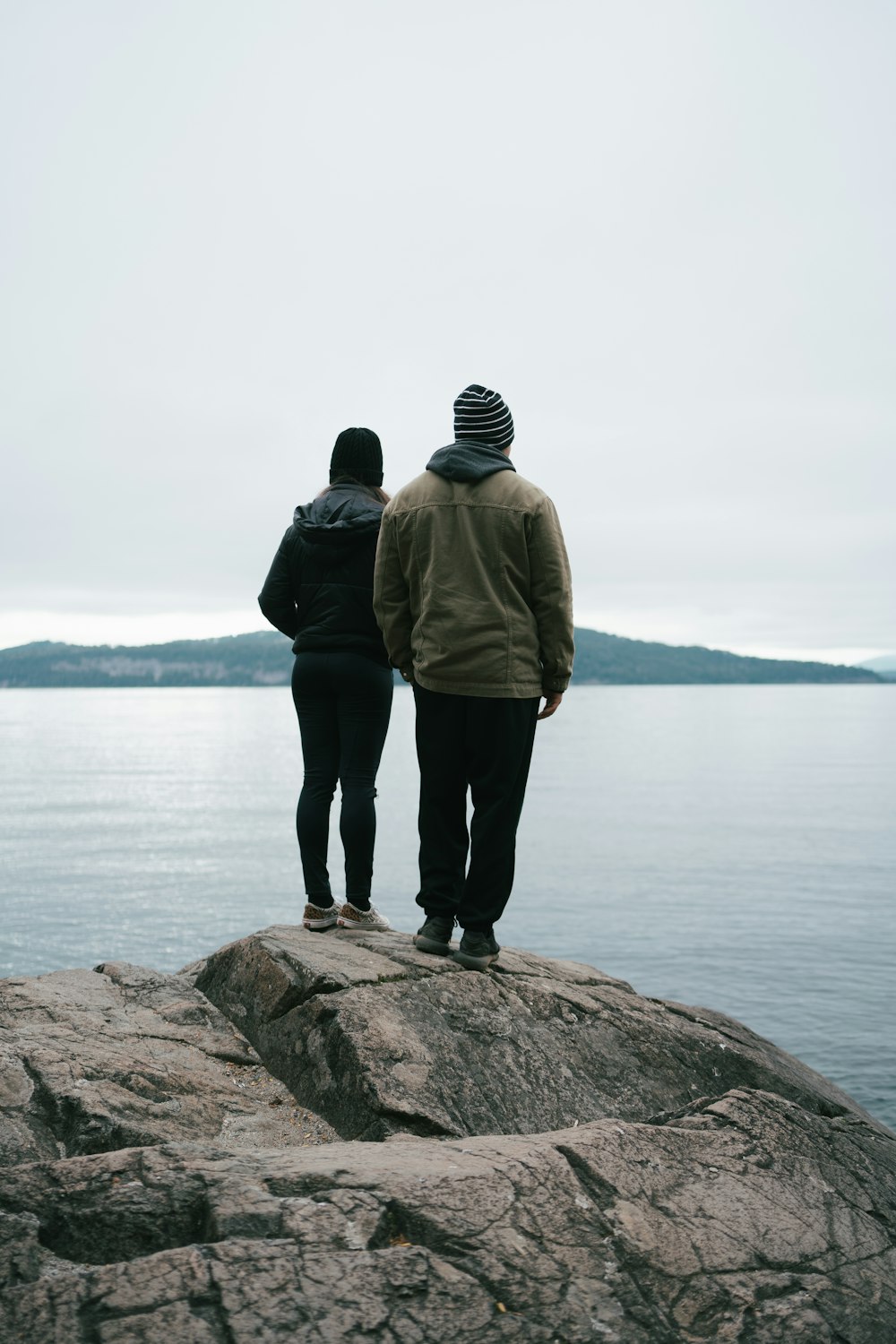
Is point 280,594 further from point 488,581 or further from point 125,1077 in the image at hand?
point 125,1077

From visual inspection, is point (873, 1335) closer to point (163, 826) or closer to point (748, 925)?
point (748, 925)

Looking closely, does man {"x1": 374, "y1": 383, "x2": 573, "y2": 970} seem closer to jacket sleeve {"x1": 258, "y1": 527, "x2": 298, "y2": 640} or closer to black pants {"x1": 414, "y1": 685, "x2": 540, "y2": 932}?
black pants {"x1": 414, "y1": 685, "x2": 540, "y2": 932}

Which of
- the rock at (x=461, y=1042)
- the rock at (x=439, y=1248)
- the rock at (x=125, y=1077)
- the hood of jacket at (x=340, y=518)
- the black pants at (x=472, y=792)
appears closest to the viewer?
the rock at (x=439, y=1248)

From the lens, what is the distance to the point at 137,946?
24.3 m

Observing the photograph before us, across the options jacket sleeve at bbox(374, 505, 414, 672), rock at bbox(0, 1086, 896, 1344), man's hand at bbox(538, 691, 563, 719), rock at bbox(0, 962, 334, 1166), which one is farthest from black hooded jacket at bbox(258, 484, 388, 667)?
rock at bbox(0, 1086, 896, 1344)

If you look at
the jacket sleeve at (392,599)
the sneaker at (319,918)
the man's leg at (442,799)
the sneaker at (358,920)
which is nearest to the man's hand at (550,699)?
the man's leg at (442,799)

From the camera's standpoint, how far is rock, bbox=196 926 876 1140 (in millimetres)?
5145

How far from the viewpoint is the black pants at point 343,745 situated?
6.57 meters

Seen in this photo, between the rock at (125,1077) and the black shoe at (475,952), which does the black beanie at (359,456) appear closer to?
the black shoe at (475,952)

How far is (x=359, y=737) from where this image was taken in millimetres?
6621

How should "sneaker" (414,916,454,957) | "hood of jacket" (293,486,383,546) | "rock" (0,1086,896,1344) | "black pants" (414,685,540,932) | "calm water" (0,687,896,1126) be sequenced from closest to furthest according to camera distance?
"rock" (0,1086,896,1344)
"black pants" (414,685,540,932)
"sneaker" (414,916,454,957)
"hood of jacket" (293,486,383,546)
"calm water" (0,687,896,1126)

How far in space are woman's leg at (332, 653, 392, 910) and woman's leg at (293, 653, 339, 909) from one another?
3.3 inches

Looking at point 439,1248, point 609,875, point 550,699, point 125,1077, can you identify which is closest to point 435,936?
point 550,699

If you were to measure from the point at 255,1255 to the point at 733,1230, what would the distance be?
177 centimetres
